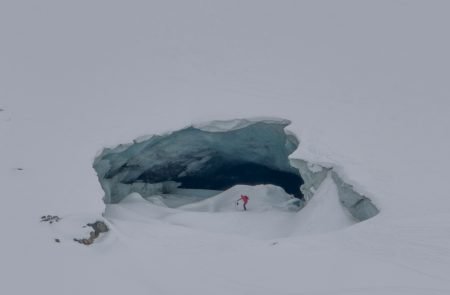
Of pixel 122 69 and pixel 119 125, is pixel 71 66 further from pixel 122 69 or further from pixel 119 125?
pixel 119 125

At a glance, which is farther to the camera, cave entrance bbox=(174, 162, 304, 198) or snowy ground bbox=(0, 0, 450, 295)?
cave entrance bbox=(174, 162, 304, 198)

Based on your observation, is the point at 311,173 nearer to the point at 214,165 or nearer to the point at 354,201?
the point at 354,201

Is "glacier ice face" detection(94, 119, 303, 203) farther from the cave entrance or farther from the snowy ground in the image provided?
the snowy ground

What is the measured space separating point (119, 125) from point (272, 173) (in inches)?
185

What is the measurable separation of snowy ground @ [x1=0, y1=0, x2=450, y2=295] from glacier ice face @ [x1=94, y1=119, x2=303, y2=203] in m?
0.46

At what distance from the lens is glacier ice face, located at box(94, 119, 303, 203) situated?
10109mm

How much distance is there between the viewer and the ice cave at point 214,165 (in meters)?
9.23

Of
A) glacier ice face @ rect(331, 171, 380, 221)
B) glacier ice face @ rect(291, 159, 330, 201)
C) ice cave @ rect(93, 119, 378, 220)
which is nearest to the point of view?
glacier ice face @ rect(331, 171, 380, 221)

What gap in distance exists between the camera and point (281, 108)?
1028 cm

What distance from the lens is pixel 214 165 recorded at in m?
13.0

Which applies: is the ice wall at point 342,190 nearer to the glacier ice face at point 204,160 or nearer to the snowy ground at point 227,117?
the snowy ground at point 227,117

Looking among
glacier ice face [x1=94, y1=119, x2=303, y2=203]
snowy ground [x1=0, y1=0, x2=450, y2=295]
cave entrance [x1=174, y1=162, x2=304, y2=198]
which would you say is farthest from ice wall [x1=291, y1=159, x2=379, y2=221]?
cave entrance [x1=174, y1=162, x2=304, y2=198]

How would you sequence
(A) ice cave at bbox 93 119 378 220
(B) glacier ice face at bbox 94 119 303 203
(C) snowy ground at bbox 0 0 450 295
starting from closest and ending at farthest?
(C) snowy ground at bbox 0 0 450 295
(A) ice cave at bbox 93 119 378 220
(B) glacier ice face at bbox 94 119 303 203

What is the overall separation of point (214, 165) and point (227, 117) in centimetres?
315
